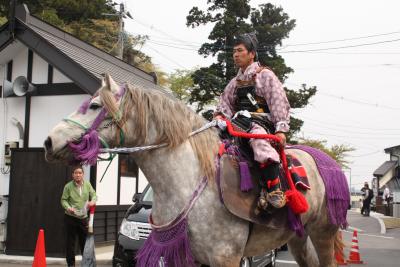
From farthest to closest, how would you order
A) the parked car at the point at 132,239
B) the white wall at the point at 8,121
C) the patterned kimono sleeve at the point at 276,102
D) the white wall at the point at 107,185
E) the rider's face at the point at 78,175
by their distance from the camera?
the white wall at the point at 8,121 < the white wall at the point at 107,185 < the rider's face at the point at 78,175 < the parked car at the point at 132,239 < the patterned kimono sleeve at the point at 276,102

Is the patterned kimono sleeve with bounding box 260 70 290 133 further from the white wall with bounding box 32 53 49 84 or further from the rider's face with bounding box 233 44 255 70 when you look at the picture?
the white wall with bounding box 32 53 49 84

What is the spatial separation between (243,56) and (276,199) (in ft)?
4.38

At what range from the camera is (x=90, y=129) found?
3.36 metres

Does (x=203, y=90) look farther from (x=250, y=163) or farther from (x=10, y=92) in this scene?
(x=250, y=163)

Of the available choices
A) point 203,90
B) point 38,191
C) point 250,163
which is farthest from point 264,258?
point 203,90

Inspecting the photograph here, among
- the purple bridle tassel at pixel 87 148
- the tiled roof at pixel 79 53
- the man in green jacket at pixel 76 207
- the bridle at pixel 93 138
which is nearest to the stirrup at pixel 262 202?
the bridle at pixel 93 138

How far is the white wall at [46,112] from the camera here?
1236 centimetres

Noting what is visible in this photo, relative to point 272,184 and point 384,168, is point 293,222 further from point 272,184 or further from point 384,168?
point 384,168

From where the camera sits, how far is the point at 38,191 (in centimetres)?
1142

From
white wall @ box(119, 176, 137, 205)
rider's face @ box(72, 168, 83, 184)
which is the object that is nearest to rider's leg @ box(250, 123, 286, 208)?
rider's face @ box(72, 168, 83, 184)

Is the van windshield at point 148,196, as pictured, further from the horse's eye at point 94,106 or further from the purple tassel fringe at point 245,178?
the horse's eye at point 94,106

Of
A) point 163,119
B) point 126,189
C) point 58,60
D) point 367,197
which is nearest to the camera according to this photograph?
point 163,119

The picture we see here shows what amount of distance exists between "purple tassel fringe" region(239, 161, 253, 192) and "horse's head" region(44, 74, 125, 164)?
1010 millimetres

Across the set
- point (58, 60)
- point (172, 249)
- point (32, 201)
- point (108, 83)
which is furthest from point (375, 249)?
point (108, 83)
